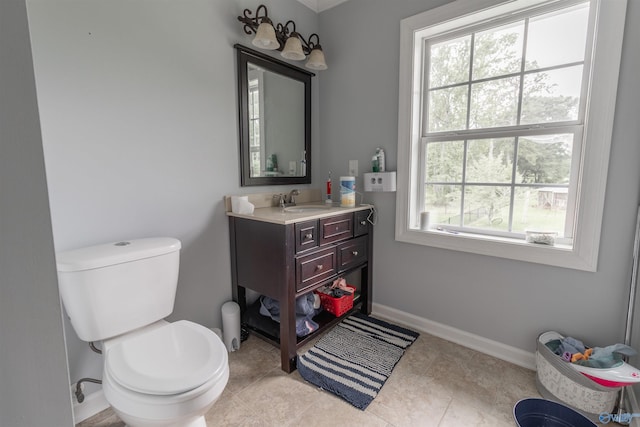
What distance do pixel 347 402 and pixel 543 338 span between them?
110 cm

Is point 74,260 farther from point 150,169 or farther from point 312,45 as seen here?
point 312,45

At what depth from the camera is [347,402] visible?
1464 mm

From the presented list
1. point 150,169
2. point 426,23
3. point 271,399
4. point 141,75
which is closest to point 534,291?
point 271,399

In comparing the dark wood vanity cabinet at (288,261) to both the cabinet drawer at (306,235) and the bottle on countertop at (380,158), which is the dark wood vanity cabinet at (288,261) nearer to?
the cabinet drawer at (306,235)

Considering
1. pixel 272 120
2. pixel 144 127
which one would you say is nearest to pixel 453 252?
pixel 272 120

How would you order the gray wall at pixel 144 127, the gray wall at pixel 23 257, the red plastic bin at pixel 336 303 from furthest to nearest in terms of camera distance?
1. the red plastic bin at pixel 336 303
2. the gray wall at pixel 144 127
3. the gray wall at pixel 23 257

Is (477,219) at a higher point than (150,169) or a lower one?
lower

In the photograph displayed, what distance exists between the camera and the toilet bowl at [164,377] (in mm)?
951

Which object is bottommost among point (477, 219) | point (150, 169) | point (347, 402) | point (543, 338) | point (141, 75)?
point (347, 402)

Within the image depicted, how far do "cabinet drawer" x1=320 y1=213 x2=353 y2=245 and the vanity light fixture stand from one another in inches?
43.2

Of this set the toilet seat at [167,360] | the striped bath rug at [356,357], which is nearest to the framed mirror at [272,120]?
the toilet seat at [167,360]

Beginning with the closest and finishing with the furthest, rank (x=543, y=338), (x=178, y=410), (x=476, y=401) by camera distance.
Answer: (x=178, y=410) → (x=476, y=401) → (x=543, y=338)

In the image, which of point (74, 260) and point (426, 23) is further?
point (426, 23)

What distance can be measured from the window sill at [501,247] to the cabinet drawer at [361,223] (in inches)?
9.2
